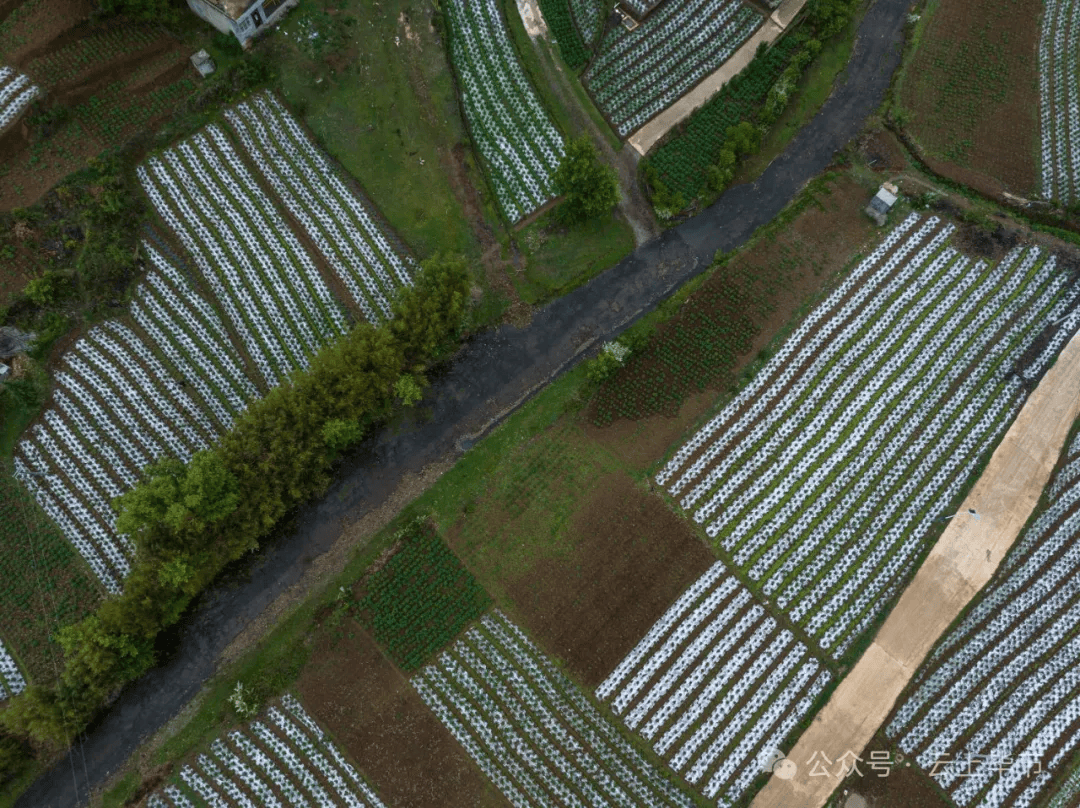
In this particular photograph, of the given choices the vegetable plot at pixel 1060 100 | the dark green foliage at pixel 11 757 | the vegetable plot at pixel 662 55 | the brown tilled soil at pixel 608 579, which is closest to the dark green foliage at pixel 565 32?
the vegetable plot at pixel 662 55

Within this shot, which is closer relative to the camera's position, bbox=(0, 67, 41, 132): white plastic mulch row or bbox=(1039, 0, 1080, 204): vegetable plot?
bbox=(0, 67, 41, 132): white plastic mulch row

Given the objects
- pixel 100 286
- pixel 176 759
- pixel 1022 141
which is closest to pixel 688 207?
pixel 1022 141

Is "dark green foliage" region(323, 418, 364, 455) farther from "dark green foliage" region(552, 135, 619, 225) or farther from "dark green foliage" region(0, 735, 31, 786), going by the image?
"dark green foliage" region(0, 735, 31, 786)

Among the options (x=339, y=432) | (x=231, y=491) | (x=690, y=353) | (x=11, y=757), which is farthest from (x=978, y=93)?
(x=11, y=757)

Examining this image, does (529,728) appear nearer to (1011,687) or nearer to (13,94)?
(1011,687)

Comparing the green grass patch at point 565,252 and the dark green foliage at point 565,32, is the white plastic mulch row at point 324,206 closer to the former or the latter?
the green grass patch at point 565,252

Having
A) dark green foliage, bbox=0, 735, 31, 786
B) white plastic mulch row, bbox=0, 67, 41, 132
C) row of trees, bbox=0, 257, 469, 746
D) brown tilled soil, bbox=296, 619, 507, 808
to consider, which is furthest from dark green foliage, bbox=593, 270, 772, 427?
white plastic mulch row, bbox=0, 67, 41, 132
